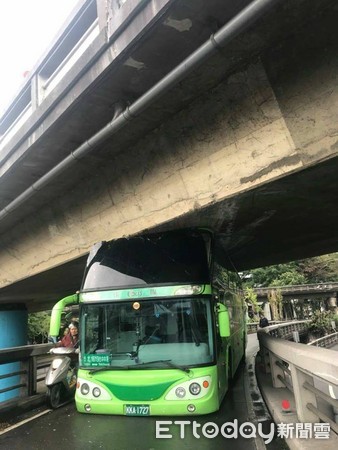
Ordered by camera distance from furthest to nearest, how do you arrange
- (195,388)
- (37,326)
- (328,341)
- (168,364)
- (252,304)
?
(252,304) < (37,326) < (328,341) < (168,364) < (195,388)

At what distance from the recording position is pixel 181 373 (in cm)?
712

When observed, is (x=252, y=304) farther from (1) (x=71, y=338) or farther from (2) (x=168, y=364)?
(2) (x=168, y=364)

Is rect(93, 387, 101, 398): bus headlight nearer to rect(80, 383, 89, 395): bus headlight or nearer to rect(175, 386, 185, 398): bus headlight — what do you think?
rect(80, 383, 89, 395): bus headlight

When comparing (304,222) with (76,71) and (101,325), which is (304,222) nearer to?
(101,325)

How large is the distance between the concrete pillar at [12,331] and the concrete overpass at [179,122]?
898cm

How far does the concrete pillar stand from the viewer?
54.5 ft

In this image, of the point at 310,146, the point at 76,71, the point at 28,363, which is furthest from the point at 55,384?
the point at 310,146

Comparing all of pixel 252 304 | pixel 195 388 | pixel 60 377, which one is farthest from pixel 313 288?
pixel 195 388

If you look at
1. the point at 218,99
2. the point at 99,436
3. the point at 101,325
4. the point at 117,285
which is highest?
the point at 218,99

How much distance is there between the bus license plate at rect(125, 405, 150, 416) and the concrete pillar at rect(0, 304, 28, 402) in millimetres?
10944

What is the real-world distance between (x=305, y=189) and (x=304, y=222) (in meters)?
2.99

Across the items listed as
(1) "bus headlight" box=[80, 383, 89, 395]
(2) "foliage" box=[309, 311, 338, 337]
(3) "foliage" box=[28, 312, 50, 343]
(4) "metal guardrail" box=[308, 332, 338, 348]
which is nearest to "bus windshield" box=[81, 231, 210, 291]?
(1) "bus headlight" box=[80, 383, 89, 395]

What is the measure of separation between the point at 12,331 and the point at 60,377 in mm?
9525

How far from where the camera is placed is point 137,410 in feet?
23.3
